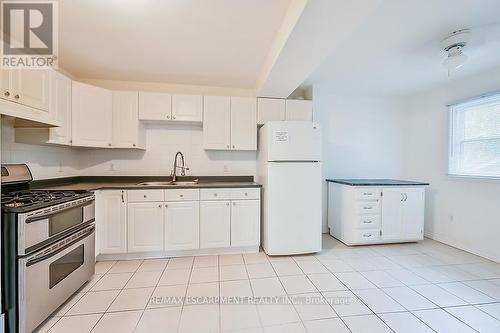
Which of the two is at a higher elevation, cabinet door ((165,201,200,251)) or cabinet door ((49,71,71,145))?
cabinet door ((49,71,71,145))

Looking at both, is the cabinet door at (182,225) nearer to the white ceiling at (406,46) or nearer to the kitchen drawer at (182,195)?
the kitchen drawer at (182,195)

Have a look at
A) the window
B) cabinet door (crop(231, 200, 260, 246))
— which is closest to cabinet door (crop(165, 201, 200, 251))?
cabinet door (crop(231, 200, 260, 246))

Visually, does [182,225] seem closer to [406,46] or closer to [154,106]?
[154,106]

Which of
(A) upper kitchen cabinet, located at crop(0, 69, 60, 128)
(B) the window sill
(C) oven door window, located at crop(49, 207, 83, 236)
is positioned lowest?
(C) oven door window, located at crop(49, 207, 83, 236)

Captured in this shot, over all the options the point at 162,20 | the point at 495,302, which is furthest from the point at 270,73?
the point at 495,302

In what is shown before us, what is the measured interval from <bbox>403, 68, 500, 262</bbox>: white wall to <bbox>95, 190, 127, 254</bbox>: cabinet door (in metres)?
4.55

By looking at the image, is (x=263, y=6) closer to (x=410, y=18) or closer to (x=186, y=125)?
(x=410, y=18)

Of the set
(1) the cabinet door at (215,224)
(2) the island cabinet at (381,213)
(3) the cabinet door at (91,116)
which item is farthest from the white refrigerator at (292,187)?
(3) the cabinet door at (91,116)

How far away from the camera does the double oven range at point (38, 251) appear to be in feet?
4.73

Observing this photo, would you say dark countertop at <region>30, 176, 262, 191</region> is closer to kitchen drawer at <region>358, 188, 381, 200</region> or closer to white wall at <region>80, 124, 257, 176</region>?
white wall at <region>80, 124, 257, 176</region>

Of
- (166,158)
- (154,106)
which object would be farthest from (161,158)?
(154,106)

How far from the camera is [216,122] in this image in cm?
316

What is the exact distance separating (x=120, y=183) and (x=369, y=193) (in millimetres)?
3517

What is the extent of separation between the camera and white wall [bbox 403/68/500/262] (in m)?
2.88
